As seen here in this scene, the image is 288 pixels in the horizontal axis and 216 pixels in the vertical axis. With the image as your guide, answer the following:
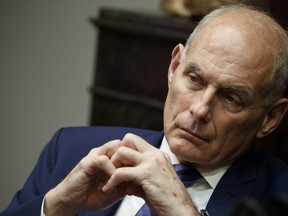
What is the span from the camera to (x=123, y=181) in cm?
179

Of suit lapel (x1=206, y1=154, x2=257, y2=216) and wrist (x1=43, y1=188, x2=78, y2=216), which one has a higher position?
suit lapel (x1=206, y1=154, x2=257, y2=216)

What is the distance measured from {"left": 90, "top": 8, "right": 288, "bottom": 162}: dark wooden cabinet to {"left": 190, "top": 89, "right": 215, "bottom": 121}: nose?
1.32 meters

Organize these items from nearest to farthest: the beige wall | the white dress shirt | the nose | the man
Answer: the man
the nose
the white dress shirt
the beige wall

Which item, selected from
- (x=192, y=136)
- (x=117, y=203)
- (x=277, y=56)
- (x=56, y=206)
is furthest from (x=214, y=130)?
(x=56, y=206)

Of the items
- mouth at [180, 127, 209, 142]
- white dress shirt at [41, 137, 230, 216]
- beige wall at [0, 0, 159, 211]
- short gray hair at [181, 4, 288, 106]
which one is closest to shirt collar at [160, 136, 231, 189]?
white dress shirt at [41, 137, 230, 216]

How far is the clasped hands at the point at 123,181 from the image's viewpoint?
69.9 inches

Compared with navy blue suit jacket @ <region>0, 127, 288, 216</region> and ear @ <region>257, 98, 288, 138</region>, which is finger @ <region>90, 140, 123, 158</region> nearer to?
navy blue suit jacket @ <region>0, 127, 288, 216</region>

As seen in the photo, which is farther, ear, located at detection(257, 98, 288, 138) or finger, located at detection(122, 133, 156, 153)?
ear, located at detection(257, 98, 288, 138)

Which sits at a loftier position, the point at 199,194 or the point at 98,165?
the point at 98,165

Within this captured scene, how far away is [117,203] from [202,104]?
1.51 feet

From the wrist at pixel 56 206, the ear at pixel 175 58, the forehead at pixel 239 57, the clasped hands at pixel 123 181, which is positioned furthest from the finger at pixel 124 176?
the ear at pixel 175 58

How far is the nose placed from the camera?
6.52 ft

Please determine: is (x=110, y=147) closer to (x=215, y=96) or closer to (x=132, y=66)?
(x=215, y=96)

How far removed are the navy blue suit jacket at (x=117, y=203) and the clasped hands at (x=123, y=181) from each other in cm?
19
